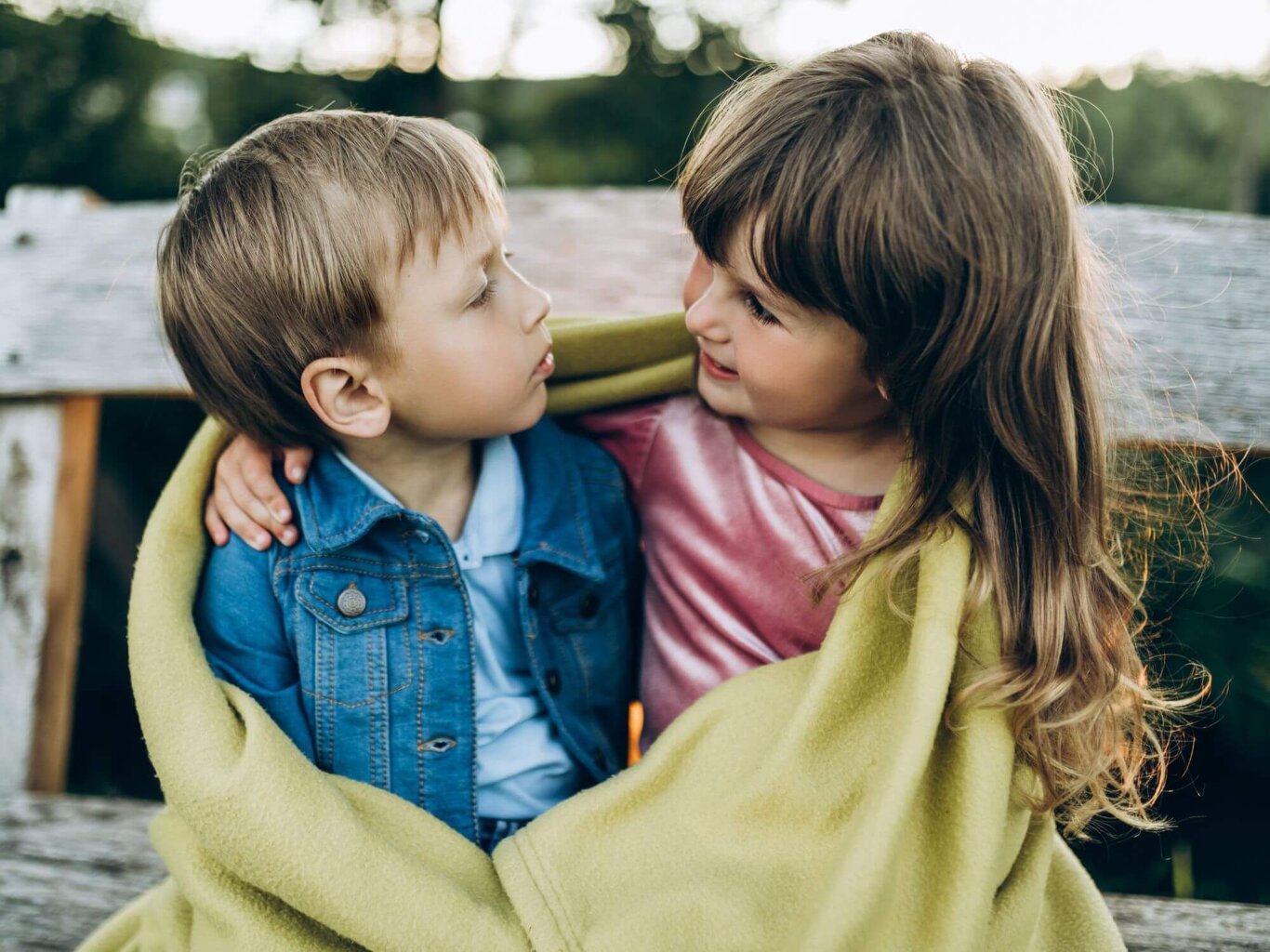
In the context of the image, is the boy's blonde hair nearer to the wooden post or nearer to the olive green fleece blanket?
the olive green fleece blanket

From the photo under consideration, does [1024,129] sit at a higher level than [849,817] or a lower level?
higher

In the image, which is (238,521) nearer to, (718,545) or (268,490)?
(268,490)

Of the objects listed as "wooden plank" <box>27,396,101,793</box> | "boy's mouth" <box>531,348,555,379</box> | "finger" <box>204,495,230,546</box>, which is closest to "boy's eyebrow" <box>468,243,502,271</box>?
"boy's mouth" <box>531,348,555,379</box>

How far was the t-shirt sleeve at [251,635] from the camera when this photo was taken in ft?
4.10

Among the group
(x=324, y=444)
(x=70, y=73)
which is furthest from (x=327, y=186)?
(x=70, y=73)

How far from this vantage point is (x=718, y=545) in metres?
1.38

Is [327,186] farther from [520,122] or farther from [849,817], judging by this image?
[520,122]

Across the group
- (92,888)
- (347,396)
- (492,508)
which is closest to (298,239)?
(347,396)

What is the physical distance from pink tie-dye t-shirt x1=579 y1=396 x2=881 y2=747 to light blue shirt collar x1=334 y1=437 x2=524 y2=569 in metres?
0.19

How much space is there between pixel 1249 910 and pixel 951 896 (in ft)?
1.89

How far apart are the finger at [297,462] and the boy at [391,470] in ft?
0.05

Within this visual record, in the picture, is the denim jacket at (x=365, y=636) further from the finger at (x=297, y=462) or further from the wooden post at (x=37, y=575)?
the wooden post at (x=37, y=575)

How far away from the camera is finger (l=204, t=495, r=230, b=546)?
4.19ft

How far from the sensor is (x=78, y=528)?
5.48 ft
